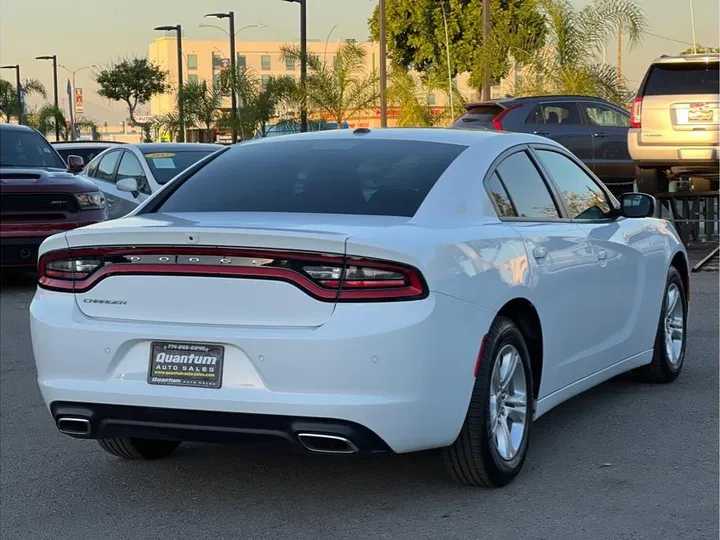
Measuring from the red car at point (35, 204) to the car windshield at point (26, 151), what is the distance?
0.01 metres

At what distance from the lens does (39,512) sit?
4898 millimetres

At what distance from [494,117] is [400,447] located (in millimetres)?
15327

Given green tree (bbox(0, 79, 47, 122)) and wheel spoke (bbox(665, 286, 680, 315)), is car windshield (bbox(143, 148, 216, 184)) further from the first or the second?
green tree (bbox(0, 79, 47, 122))

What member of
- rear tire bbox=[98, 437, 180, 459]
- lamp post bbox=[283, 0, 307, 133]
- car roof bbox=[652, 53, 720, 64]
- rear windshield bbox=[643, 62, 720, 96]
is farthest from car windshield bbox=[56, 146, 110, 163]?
rear tire bbox=[98, 437, 180, 459]

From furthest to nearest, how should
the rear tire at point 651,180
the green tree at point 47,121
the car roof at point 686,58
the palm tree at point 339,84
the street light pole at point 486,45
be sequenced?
the green tree at point 47,121 < the palm tree at point 339,84 < the street light pole at point 486,45 < the rear tire at point 651,180 < the car roof at point 686,58

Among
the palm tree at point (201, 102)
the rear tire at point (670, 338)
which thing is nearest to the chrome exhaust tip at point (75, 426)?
the rear tire at point (670, 338)

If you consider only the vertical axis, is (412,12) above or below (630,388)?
above

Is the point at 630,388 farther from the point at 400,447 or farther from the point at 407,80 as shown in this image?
the point at 407,80

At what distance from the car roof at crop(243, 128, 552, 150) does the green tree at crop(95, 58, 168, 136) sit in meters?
61.2

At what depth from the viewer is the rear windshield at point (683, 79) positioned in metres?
14.5

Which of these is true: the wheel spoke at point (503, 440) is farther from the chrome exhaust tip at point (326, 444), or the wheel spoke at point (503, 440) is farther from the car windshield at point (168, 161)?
the car windshield at point (168, 161)

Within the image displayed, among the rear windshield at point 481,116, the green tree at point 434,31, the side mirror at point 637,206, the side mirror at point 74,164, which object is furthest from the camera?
the green tree at point 434,31

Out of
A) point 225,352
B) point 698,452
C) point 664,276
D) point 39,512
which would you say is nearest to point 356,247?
point 225,352

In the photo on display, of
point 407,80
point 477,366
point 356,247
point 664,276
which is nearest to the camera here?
point 356,247
